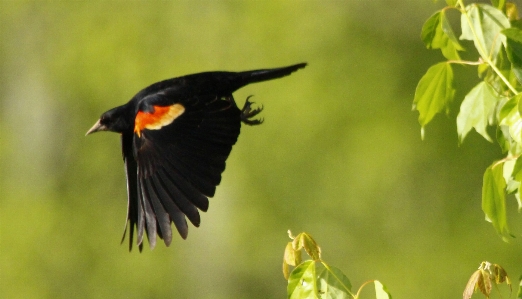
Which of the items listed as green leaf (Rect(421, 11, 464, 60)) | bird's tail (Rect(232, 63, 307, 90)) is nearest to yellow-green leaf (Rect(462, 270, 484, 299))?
green leaf (Rect(421, 11, 464, 60))

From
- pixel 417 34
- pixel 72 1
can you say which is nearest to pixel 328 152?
pixel 417 34

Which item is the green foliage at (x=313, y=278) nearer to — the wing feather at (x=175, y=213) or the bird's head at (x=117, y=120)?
the wing feather at (x=175, y=213)

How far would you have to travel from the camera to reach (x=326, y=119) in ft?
51.2

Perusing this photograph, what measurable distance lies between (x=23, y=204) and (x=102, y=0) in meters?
4.48

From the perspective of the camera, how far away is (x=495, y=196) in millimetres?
1716

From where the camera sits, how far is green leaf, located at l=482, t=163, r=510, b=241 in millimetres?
1698

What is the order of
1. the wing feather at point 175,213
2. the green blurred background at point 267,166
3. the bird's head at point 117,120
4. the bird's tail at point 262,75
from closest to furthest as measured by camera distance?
the wing feather at point 175,213
the bird's tail at point 262,75
the bird's head at point 117,120
the green blurred background at point 267,166

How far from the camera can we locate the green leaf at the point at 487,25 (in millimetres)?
1706

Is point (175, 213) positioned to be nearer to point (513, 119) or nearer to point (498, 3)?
point (498, 3)

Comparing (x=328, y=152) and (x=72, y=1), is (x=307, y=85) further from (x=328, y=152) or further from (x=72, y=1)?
(x=72, y=1)

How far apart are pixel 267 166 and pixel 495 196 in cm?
1354

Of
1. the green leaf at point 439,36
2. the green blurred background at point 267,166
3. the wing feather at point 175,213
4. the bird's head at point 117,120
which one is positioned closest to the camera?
the green leaf at point 439,36

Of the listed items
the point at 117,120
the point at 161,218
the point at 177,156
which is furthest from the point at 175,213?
the point at 117,120

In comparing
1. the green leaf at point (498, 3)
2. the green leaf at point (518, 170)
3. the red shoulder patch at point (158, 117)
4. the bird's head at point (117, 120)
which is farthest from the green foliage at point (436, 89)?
the bird's head at point (117, 120)
